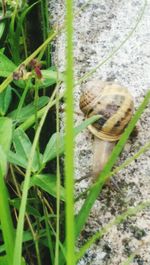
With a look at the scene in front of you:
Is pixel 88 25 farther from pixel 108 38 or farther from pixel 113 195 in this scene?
pixel 113 195

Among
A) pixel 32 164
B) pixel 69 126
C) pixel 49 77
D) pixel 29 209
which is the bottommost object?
pixel 29 209

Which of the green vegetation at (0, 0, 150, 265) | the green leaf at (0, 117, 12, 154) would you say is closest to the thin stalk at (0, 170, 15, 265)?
the green vegetation at (0, 0, 150, 265)

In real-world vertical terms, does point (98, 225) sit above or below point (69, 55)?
below

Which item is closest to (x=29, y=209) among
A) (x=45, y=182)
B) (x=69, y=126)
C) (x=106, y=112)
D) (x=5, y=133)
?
(x=45, y=182)

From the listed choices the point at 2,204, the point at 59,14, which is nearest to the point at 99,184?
the point at 2,204

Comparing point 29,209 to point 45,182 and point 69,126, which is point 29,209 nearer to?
point 45,182

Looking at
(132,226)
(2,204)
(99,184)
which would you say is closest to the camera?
(2,204)
